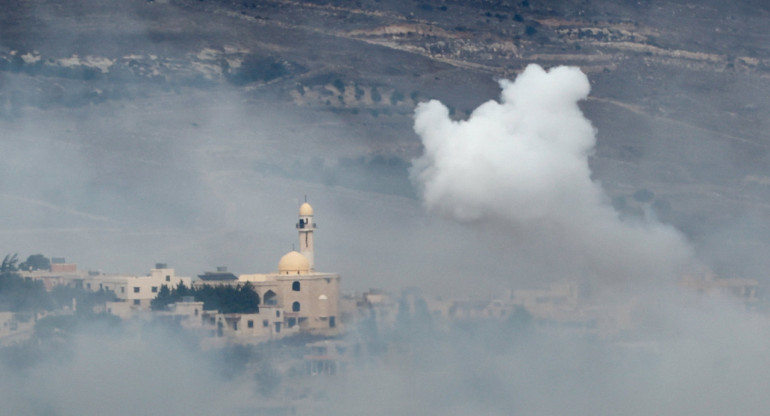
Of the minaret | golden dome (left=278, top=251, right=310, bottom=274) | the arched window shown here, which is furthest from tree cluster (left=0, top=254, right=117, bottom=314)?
the minaret

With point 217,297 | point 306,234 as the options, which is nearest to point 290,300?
point 217,297

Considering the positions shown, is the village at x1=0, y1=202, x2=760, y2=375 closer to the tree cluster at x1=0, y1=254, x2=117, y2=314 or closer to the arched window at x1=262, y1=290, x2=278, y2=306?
the arched window at x1=262, y1=290, x2=278, y2=306

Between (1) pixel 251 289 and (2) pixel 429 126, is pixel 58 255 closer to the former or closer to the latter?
(1) pixel 251 289

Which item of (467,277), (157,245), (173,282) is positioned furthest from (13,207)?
(467,277)

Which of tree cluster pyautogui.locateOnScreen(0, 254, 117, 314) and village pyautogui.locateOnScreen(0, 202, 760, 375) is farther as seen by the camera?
tree cluster pyautogui.locateOnScreen(0, 254, 117, 314)

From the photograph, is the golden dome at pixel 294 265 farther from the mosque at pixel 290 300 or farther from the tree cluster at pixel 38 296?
the tree cluster at pixel 38 296

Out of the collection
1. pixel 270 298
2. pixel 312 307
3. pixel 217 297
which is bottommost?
pixel 312 307

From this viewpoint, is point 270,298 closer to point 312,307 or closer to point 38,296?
point 312,307

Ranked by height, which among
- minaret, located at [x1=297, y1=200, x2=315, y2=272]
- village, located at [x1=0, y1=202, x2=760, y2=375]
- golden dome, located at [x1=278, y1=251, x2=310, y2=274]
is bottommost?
village, located at [x1=0, y1=202, x2=760, y2=375]
